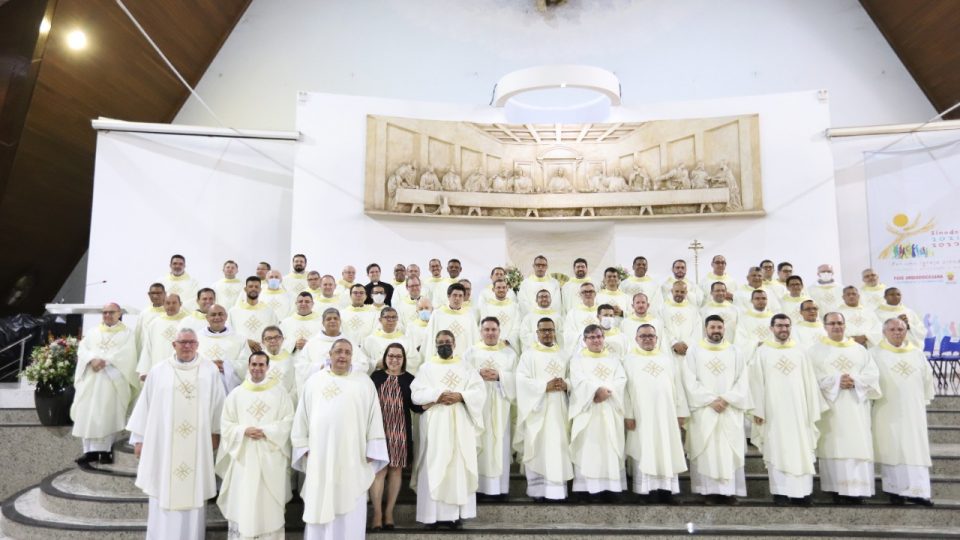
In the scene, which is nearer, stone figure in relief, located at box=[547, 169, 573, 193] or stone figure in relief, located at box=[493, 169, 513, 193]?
stone figure in relief, located at box=[493, 169, 513, 193]

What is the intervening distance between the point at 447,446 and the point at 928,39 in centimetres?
1199

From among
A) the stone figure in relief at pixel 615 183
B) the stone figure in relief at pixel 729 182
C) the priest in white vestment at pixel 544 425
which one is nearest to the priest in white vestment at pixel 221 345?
the priest in white vestment at pixel 544 425

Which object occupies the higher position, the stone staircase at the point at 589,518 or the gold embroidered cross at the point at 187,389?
the gold embroidered cross at the point at 187,389

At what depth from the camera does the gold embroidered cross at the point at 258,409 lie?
541 centimetres

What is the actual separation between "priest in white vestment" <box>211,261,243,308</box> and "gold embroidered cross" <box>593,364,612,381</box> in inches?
184

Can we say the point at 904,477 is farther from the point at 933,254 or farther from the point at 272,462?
the point at 933,254

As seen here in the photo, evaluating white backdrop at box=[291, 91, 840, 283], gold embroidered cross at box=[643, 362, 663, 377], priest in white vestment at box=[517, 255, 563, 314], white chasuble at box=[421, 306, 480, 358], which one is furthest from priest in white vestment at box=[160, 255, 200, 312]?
gold embroidered cross at box=[643, 362, 663, 377]

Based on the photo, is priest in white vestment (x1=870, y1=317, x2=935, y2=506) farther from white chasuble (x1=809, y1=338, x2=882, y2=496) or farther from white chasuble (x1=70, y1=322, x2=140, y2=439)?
white chasuble (x1=70, y1=322, x2=140, y2=439)

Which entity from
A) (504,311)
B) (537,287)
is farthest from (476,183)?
(504,311)

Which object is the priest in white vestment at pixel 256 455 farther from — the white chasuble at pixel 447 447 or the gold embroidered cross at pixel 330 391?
the white chasuble at pixel 447 447

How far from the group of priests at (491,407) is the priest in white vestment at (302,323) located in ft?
0.07

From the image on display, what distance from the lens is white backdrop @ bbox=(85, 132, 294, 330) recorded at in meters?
11.0

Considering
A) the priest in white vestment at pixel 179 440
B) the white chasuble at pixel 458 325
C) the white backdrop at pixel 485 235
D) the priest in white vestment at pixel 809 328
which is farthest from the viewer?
the white backdrop at pixel 485 235

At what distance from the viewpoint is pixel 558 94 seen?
44.0 ft
